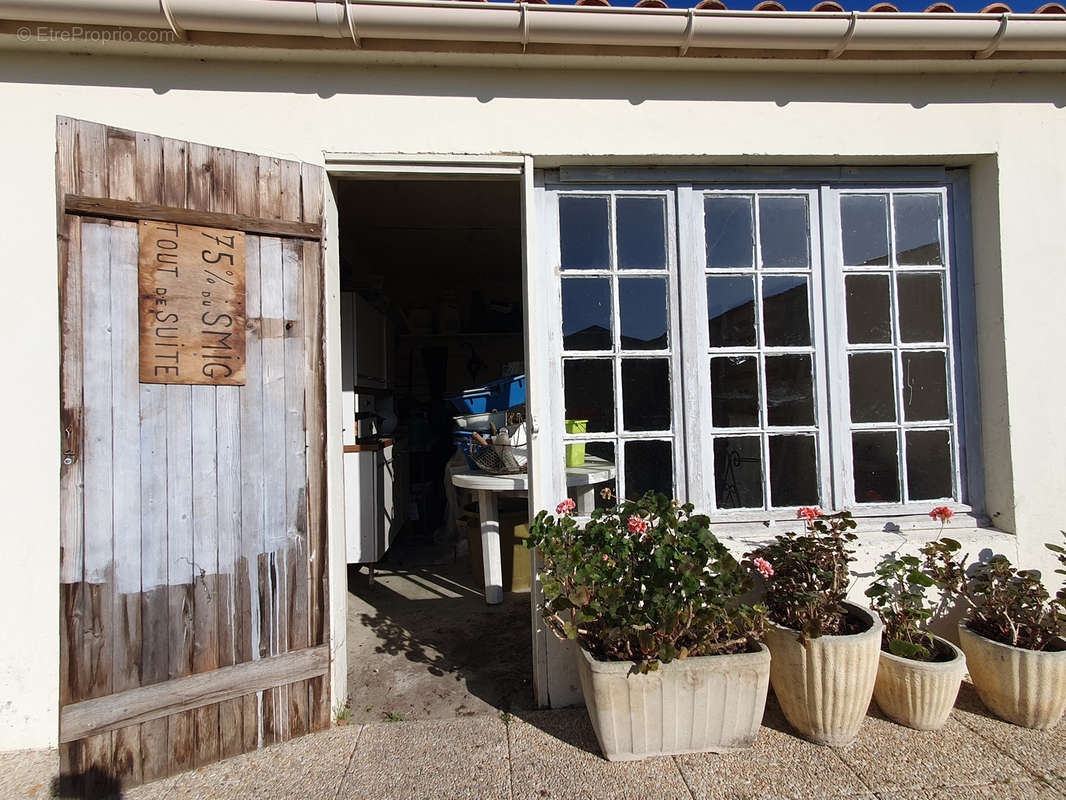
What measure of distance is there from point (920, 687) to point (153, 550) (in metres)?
2.95

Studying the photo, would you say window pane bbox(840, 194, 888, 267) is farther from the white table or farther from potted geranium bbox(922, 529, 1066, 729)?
the white table

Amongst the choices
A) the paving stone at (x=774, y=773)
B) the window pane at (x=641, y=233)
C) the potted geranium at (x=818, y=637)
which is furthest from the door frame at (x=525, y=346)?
the potted geranium at (x=818, y=637)

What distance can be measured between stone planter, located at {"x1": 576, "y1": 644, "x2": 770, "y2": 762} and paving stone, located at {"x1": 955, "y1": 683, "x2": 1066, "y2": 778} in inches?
36.7

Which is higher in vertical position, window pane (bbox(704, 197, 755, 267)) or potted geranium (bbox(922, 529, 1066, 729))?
window pane (bbox(704, 197, 755, 267))

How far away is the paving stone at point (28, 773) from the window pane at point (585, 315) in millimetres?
2599

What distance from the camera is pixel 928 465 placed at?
2.62 m

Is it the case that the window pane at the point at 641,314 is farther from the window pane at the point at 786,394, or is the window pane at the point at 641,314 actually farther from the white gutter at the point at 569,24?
the white gutter at the point at 569,24

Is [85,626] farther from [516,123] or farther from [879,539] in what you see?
[879,539]

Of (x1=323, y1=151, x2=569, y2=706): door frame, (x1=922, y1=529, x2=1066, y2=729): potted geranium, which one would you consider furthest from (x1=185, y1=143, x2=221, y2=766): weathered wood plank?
(x1=922, y1=529, x2=1066, y2=729): potted geranium

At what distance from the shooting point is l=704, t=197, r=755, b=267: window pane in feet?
8.57

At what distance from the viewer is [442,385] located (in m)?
6.41

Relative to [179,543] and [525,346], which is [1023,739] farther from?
[179,543]

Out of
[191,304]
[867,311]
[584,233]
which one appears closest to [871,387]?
[867,311]

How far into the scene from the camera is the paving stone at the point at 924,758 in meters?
1.90
